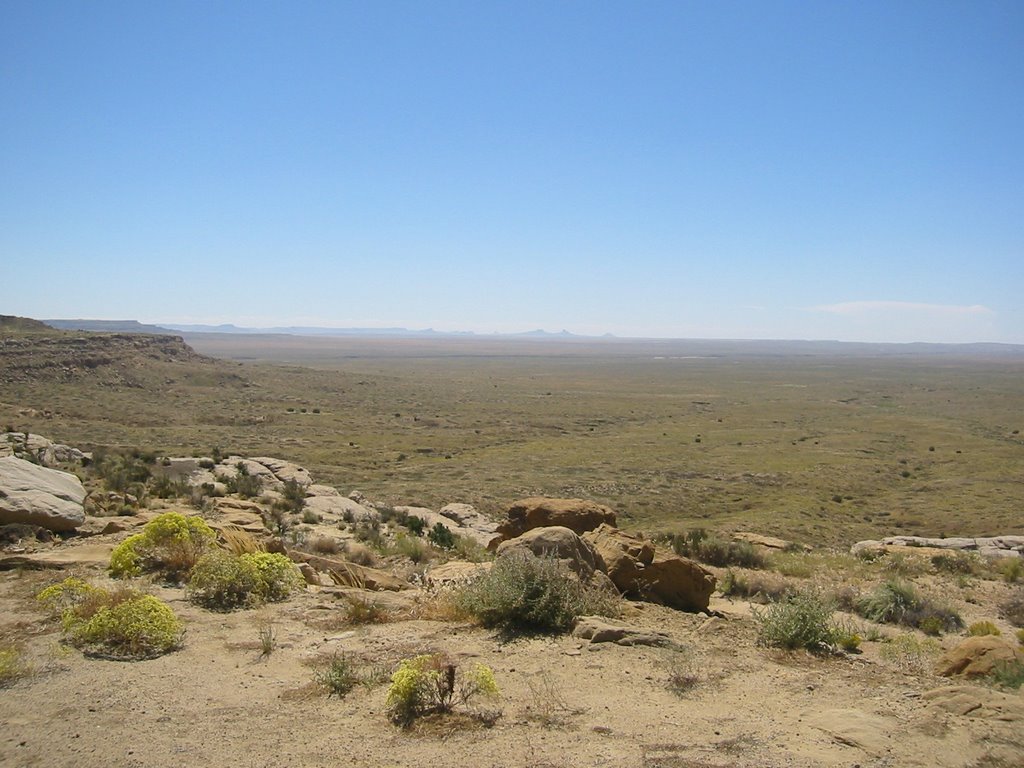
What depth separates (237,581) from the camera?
9.06 meters

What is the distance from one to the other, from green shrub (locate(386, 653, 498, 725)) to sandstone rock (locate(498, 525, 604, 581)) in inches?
123

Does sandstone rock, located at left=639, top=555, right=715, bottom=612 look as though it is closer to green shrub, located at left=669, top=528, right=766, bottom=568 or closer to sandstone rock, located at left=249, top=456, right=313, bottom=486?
green shrub, located at left=669, top=528, right=766, bottom=568

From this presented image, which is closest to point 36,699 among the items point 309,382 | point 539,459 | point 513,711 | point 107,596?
point 107,596

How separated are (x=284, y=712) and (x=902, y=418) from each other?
69403 millimetres

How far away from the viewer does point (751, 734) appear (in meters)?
5.81

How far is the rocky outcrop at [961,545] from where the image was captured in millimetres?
19297

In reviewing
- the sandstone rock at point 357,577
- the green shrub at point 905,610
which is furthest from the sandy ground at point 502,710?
the green shrub at point 905,610

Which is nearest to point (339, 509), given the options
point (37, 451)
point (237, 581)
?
point (37, 451)

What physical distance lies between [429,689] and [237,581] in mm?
4172

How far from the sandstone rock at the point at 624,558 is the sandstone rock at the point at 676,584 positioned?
0.55ft

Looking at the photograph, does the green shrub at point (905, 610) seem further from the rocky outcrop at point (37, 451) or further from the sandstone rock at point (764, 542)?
the rocky outcrop at point (37, 451)

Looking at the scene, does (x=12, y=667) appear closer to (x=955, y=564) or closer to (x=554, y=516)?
(x=554, y=516)

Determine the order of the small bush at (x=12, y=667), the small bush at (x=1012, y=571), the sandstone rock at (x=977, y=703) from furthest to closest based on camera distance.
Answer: the small bush at (x=1012, y=571)
the small bush at (x=12, y=667)
the sandstone rock at (x=977, y=703)

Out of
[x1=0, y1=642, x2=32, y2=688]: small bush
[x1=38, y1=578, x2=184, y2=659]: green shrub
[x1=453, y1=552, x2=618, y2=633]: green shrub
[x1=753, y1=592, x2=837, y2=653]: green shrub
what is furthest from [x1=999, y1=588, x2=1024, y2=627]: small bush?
[x1=0, y1=642, x2=32, y2=688]: small bush
